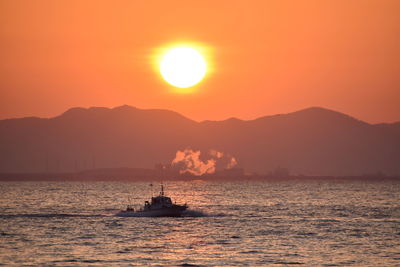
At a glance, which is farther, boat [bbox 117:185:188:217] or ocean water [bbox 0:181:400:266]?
boat [bbox 117:185:188:217]

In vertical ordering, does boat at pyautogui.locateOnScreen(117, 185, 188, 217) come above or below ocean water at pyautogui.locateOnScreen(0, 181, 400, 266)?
above

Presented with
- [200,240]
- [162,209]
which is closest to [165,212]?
[162,209]

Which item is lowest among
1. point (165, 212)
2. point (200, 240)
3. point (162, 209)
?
point (200, 240)

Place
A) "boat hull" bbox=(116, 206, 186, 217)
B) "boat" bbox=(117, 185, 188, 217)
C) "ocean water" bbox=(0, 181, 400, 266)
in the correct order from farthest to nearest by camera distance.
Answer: "boat" bbox=(117, 185, 188, 217) → "boat hull" bbox=(116, 206, 186, 217) → "ocean water" bbox=(0, 181, 400, 266)

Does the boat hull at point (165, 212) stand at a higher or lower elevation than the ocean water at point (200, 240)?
higher

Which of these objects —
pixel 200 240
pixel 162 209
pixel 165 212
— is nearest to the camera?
pixel 200 240

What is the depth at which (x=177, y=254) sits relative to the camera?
87125 mm

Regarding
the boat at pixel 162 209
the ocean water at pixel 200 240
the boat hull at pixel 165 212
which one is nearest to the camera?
the ocean water at pixel 200 240

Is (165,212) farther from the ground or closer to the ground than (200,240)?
farther from the ground

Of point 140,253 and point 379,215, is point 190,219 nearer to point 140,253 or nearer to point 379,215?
point 379,215

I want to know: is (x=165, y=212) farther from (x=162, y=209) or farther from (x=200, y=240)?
(x=200, y=240)

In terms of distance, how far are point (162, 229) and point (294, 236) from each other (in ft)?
68.4

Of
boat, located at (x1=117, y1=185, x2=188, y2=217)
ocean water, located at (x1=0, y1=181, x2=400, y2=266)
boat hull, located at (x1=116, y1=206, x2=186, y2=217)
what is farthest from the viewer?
boat, located at (x1=117, y1=185, x2=188, y2=217)

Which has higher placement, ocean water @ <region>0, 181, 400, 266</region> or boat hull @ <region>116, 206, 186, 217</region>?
boat hull @ <region>116, 206, 186, 217</region>
